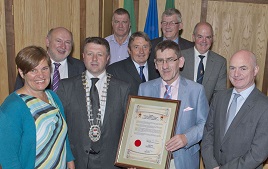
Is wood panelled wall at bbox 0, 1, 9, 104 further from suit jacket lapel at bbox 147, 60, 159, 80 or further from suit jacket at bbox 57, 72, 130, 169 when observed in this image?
suit jacket lapel at bbox 147, 60, 159, 80

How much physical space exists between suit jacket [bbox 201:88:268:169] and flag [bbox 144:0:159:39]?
3.61 meters

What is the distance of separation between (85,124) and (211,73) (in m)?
1.98

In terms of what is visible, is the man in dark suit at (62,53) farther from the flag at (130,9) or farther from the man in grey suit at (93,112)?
the flag at (130,9)

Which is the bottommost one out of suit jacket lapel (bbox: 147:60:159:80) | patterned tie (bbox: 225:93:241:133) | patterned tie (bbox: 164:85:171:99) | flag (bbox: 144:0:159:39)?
patterned tie (bbox: 225:93:241:133)

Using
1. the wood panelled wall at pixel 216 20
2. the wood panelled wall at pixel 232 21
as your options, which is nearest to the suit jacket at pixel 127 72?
the wood panelled wall at pixel 216 20

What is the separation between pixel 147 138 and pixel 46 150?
2.94 feet

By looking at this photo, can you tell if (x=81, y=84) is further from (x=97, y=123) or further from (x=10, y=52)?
(x=10, y=52)

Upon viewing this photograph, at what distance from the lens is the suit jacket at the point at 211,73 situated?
13.8ft

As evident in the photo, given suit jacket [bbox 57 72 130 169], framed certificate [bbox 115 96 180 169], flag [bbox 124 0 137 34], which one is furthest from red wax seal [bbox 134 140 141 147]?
flag [bbox 124 0 137 34]

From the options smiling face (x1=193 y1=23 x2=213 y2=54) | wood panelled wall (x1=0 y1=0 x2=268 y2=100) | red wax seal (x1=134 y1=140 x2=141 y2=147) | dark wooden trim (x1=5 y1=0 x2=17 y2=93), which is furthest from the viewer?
wood panelled wall (x1=0 y1=0 x2=268 y2=100)

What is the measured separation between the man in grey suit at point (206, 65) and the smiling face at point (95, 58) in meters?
1.55

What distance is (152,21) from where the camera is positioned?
6.39 m

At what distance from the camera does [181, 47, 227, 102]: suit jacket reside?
420 centimetres

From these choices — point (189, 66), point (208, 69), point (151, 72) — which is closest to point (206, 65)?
point (208, 69)
